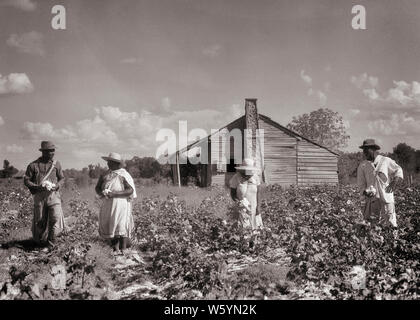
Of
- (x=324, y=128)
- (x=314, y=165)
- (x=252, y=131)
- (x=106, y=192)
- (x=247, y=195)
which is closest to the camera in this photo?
(x=106, y=192)

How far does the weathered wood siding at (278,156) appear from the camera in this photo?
877 inches

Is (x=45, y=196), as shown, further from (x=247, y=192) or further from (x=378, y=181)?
(x=378, y=181)

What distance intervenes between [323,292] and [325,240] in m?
0.81

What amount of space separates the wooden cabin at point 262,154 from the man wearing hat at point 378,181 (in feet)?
48.4

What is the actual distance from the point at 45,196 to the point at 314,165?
60.9 ft

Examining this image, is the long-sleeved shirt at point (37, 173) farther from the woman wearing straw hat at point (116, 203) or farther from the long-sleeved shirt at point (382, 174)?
the long-sleeved shirt at point (382, 174)

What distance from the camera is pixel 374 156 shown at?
614 centimetres

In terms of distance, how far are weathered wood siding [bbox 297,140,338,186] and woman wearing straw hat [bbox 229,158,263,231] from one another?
16654 mm

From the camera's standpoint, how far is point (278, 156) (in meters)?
22.4

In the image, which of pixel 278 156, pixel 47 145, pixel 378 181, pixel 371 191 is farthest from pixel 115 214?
pixel 278 156

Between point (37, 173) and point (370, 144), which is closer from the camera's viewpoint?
point (370, 144)

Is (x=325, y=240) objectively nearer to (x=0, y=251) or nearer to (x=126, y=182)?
(x=126, y=182)

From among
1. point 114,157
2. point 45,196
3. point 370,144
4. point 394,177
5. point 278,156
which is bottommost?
point 45,196
